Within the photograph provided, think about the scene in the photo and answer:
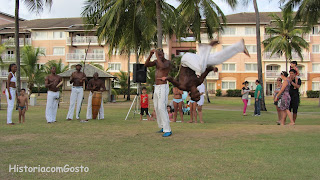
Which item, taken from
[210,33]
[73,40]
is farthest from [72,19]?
[210,33]

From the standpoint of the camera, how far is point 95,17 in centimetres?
2108

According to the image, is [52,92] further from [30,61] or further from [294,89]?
[30,61]

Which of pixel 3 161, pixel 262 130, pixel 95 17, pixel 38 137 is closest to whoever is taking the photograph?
pixel 3 161

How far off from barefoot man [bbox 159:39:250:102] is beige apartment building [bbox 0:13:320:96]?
47655mm

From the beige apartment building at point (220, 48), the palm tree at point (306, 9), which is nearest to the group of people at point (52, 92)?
the palm tree at point (306, 9)

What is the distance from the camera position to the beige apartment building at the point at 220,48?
55.5 m

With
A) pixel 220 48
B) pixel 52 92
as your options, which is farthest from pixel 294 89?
pixel 220 48

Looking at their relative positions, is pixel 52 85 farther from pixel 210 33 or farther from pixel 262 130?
pixel 210 33

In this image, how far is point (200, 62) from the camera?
6.61 metres

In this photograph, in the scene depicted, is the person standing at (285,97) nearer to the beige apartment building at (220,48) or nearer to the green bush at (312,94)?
the beige apartment building at (220,48)

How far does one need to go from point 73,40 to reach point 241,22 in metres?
29.6

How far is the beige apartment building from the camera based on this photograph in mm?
55531

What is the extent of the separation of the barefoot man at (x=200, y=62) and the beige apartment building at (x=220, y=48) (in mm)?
47655

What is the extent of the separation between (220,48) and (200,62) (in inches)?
1973
